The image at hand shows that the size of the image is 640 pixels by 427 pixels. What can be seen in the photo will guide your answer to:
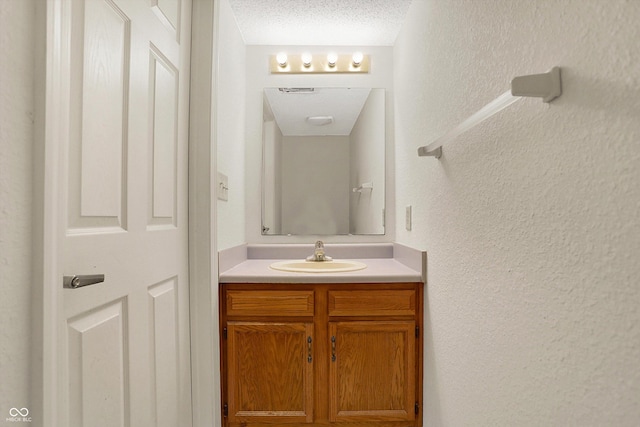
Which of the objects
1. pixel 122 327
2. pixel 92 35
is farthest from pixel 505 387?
pixel 92 35

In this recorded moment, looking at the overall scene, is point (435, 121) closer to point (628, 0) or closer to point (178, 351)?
point (628, 0)

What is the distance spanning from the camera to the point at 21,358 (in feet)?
2.08

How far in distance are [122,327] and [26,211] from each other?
46 centimetres

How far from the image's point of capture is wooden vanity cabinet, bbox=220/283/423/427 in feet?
4.99

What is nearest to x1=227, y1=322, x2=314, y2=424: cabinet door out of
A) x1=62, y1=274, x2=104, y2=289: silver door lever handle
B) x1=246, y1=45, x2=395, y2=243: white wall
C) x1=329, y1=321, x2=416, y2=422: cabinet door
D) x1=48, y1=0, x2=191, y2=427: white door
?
x1=329, y1=321, x2=416, y2=422: cabinet door

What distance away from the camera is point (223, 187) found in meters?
1.59

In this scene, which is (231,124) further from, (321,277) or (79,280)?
(79,280)

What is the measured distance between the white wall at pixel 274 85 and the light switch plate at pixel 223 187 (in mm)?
461

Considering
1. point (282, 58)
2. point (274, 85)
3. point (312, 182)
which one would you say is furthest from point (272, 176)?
point (282, 58)

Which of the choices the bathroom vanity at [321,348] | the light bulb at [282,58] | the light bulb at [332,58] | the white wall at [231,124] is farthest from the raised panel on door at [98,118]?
the light bulb at [332,58]

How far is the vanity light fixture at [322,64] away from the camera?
6.88 ft

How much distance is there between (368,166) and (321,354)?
3.66 ft

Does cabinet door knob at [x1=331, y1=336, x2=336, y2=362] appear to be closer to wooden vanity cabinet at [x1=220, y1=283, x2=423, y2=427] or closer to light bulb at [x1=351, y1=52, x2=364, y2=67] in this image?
wooden vanity cabinet at [x1=220, y1=283, x2=423, y2=427]

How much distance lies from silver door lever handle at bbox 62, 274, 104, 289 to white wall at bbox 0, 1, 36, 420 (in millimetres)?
93
